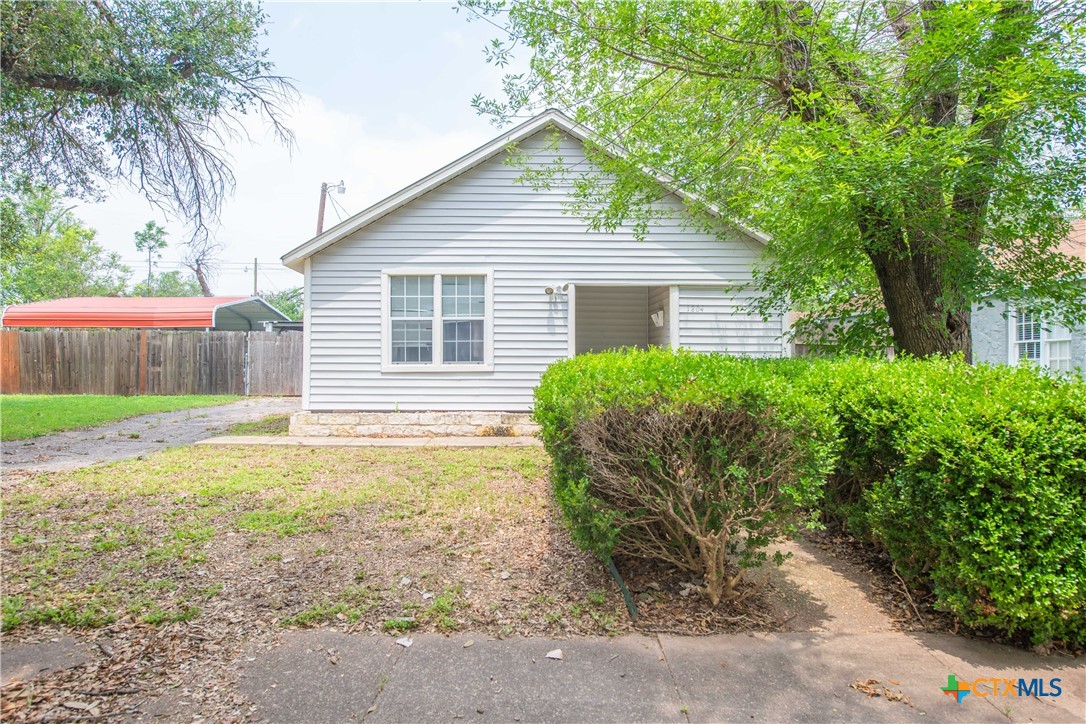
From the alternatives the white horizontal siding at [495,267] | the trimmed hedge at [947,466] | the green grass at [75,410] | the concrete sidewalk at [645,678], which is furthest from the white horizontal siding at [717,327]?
the green grass at [75,410]

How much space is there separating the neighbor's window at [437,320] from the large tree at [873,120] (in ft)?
11.2

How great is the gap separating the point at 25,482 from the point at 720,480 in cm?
702

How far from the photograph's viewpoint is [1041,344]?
10469 millimetres

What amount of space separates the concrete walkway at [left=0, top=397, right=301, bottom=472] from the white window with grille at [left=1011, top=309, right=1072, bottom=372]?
14.4 meters

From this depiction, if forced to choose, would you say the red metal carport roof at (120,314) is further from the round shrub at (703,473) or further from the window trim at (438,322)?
the round shrub at (703,473)

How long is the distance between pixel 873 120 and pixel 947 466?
12.8 ft

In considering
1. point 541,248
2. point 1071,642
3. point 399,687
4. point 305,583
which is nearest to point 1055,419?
point 1071,642

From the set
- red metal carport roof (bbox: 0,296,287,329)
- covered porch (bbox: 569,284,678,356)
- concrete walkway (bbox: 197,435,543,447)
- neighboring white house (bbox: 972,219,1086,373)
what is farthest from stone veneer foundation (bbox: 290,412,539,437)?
red metal carport roof (bbox: 0,296,287,329)

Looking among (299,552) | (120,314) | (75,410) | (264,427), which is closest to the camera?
(299,552)

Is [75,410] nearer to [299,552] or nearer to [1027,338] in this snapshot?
[299,552]

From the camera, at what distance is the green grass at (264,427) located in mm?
9414

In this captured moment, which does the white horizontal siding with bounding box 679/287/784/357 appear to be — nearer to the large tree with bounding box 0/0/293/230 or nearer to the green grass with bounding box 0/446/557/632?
the green grass with bounding box 0/446/557/632

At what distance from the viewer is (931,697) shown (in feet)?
7.81

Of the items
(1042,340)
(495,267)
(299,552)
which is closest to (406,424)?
(495,267)
